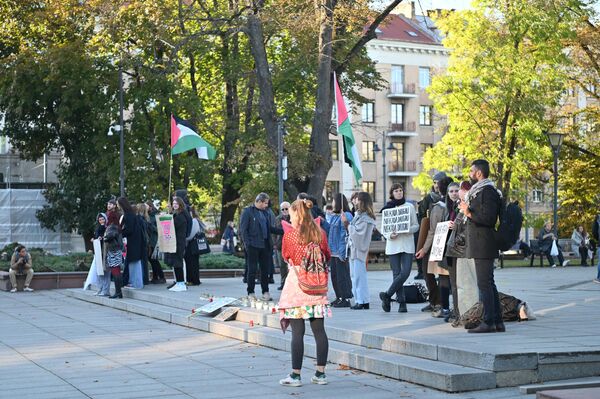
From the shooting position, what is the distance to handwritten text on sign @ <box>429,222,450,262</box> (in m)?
12.7

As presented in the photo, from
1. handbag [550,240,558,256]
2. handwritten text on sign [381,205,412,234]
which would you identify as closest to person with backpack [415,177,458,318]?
handwritten text on sign [381,205,412,234]

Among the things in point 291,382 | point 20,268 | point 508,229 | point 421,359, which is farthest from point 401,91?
point 291,382

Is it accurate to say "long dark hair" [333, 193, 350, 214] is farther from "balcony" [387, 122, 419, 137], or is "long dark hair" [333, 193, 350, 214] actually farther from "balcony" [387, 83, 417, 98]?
"balcony" [387, 83, 417, 98]

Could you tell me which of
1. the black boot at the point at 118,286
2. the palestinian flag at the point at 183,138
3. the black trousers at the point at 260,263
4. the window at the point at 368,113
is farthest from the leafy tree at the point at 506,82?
the black trousers at the point at 260,263

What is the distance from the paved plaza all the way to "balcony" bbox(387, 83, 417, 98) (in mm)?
61460

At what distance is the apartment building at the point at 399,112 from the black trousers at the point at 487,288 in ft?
212

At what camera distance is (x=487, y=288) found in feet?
37.4

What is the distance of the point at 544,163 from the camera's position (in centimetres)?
5094

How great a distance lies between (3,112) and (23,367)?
34968 millimetres

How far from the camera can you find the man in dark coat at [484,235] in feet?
37.4

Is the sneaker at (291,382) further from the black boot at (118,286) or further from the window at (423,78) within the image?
the window at (423,78)

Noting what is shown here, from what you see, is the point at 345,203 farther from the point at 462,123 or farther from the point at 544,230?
the point at 462,123

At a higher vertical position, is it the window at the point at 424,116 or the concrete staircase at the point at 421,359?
the window at the point at 424,116

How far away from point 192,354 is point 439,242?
133 inches
